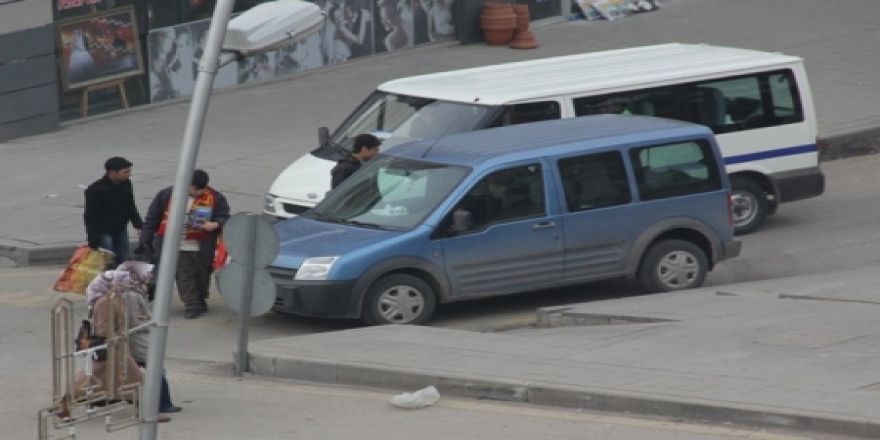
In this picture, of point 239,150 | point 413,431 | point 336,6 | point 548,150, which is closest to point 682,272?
point 548,150

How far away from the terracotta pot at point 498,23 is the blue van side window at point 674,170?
14.2 m

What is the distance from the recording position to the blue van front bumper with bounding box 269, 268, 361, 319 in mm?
14188

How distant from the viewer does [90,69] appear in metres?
24.8

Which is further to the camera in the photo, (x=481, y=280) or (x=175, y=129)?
(x=175, y=129)

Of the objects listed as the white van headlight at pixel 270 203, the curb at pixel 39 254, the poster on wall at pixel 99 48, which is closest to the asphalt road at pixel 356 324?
the curb at pixel 39 254

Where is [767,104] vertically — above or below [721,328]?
above

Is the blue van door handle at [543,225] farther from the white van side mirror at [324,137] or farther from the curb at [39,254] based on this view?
the curb at [39,254]

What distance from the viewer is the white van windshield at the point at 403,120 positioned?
56.2 ft

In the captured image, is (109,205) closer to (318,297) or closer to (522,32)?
(318,297)

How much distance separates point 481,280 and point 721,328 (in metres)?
2.24

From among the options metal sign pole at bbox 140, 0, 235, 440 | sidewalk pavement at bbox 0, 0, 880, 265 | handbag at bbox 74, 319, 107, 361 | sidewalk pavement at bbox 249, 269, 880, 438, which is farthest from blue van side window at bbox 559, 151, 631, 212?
metal sign pole at bbox 140, 0, 235, 440

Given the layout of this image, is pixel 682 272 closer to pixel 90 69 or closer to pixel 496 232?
pixel 496 232

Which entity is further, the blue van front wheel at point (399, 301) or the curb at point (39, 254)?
the curb at point (39, 254)

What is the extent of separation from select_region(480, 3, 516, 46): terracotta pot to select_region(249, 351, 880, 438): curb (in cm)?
1696
